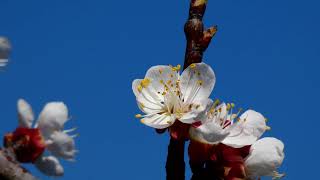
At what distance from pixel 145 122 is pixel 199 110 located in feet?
0.84

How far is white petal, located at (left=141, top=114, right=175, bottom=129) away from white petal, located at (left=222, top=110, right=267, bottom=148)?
0.79 feet

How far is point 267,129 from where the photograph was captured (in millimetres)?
2334

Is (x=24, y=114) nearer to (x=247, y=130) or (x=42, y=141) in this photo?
(x=42, y=141)

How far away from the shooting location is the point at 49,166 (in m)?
1.49

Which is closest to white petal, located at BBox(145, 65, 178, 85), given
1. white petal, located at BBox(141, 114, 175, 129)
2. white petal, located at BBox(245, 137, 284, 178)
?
white petal, located at BBox(141, 114, 175, 129)

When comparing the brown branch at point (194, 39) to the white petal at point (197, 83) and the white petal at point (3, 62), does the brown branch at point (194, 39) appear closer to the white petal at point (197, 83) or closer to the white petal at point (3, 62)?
the white petal at point (197, 83)

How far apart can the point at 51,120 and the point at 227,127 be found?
2.80 feet

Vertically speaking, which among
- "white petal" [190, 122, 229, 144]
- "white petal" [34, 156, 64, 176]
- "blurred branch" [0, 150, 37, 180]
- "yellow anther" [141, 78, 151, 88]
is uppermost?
"yellow anther" [141, 78, 151, 88]

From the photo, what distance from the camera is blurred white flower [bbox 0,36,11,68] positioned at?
166cm

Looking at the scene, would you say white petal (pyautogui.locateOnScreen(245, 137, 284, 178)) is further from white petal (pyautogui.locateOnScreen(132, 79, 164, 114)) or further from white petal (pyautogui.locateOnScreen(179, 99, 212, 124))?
white petal (pyautogui.locateOnScreen(132, 79, 164, 114))

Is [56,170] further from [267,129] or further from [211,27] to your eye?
[267,129]

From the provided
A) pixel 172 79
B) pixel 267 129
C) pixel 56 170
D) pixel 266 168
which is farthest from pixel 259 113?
pixel 56 170

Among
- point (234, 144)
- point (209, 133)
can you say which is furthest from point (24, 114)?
point (234, 144)

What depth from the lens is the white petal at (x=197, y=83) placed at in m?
2.27
